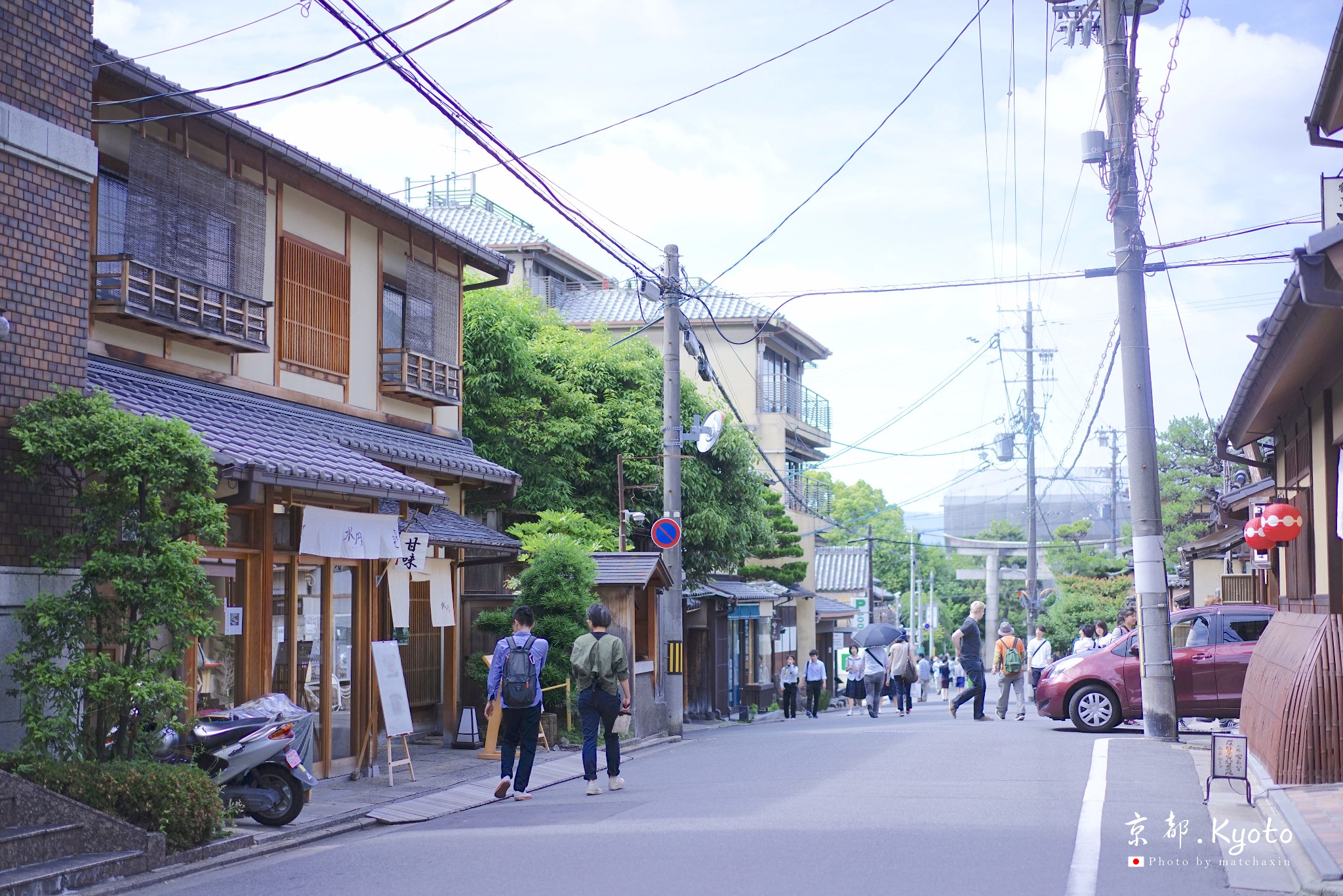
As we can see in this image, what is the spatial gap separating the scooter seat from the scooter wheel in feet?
1.17

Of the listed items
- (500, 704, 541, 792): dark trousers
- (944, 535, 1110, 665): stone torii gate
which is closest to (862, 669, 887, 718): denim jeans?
(500, 704, 541, 792): dark trousers

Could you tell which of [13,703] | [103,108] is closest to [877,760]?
[13,703]

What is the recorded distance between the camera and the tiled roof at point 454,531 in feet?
55.7

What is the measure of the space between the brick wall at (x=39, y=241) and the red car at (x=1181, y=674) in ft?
44.1

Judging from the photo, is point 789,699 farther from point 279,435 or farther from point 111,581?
point 111,581

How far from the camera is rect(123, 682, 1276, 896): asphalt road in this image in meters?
7.68

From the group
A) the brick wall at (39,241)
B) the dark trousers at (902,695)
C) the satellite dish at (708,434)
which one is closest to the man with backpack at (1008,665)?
the satellite dish at (708,434)

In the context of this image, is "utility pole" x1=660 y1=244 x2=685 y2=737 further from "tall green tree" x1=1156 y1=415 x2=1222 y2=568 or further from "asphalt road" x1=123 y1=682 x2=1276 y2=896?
"tall green tree" x1=1156 y1=415 x2=1222 y2=568

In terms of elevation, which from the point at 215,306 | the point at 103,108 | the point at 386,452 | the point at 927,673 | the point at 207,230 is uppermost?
→ the point at 103,108

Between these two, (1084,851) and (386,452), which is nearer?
(1084,851)

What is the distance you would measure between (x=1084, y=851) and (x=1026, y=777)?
3.92 m

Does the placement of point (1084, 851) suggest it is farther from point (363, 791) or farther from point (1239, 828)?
point (363, 791)

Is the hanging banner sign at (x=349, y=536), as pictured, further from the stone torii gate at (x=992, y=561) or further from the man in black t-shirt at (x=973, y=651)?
the stone torii gate at (x=992, y=561)

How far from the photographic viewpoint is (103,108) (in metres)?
12.9
